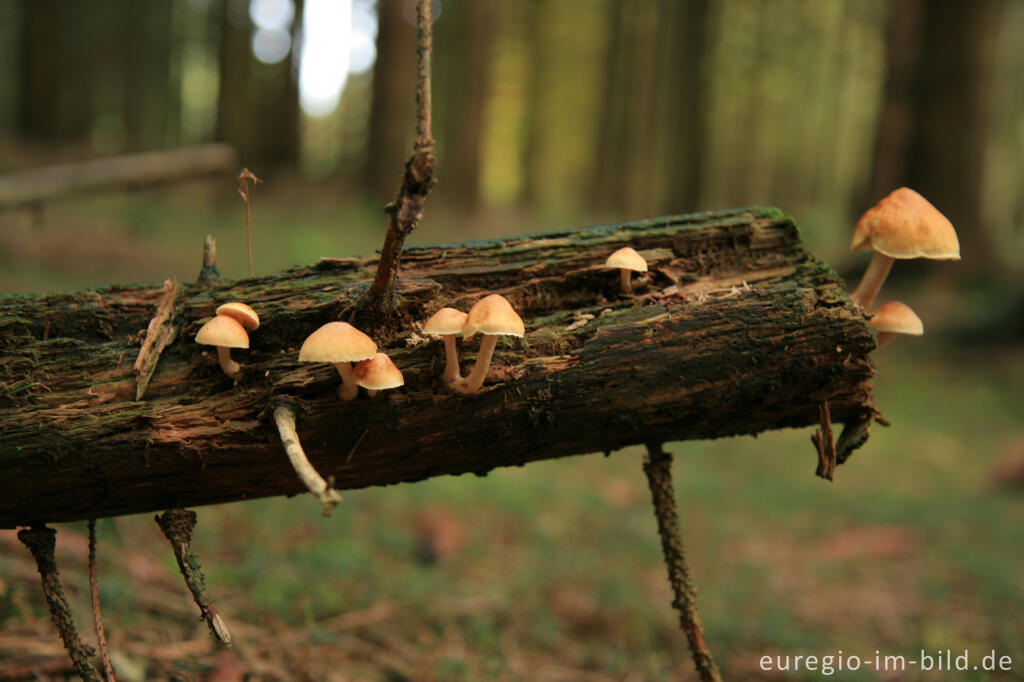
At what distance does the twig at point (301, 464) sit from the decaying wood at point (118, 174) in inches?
162

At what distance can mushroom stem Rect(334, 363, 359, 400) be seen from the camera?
215cm

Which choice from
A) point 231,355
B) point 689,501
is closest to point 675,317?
point 231,355

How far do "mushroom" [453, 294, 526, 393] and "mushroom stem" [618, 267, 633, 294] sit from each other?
1.87 feet

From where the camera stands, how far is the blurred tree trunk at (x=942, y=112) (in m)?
10.5

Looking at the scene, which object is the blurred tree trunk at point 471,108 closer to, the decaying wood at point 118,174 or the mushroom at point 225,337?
the decaying wood at point 118,174

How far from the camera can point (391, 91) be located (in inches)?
512

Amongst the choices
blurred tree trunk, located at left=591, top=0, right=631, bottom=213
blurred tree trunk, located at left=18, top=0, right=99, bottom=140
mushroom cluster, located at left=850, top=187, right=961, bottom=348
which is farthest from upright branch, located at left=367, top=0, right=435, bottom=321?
blurred tree trunk, located at left=591, top=0, right=631, bottom=213

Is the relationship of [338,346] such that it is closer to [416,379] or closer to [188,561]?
[416,379]

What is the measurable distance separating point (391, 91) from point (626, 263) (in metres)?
11.7

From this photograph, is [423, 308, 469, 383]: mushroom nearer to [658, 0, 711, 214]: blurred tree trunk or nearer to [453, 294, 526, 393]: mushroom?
[453, 294, 526, 393]: mushroom

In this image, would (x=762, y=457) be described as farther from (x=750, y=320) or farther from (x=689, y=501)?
(x=750, y=320)

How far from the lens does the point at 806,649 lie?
3943mm

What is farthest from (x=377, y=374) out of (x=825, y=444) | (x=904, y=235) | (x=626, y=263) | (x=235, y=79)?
(x=235, y=79)

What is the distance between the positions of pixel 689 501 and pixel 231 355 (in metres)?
5.01
